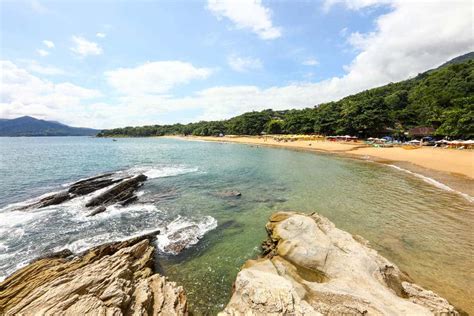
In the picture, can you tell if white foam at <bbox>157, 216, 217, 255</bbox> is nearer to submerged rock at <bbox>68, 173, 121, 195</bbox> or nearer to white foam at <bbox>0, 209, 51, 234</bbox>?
white foam at <bbox>0, 209, 51, 234</bbox>

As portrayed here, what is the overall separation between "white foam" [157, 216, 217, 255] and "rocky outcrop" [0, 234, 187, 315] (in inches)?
115

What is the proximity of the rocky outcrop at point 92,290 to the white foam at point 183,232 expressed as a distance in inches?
115

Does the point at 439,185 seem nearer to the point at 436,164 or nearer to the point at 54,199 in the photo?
the point at 436,164

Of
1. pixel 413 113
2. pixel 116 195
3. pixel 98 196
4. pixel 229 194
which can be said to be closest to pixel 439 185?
pixel 229 194

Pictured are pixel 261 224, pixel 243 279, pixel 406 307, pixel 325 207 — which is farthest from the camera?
pixel 325 207

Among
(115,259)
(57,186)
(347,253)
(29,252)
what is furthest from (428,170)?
(57,186)

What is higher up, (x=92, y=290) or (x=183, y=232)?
(x=92, y=290)

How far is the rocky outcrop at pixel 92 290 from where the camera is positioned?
5363 millimetres

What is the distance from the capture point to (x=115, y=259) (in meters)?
8.09

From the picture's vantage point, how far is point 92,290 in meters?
5.95

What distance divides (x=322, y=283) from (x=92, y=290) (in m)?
6.76

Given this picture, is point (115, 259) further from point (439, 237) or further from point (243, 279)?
point (439, 237)

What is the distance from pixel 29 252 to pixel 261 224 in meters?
12.7

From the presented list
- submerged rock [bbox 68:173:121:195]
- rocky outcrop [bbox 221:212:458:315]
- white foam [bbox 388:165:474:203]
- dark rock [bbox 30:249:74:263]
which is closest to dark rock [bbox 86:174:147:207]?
submerged rock [bbox 68:173:121:195]
